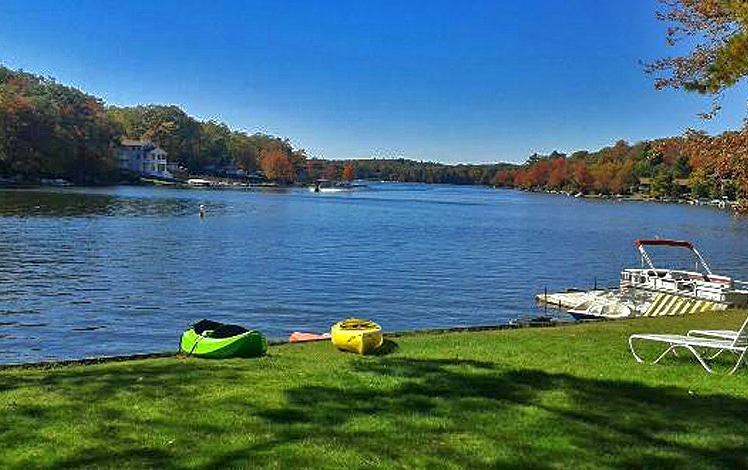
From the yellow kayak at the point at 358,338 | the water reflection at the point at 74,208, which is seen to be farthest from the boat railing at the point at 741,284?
the water reflection at the point at 74,208

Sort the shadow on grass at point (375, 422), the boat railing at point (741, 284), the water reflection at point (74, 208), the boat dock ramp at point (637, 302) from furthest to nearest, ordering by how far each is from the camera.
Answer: the water reflection at point (74, 208) → the boat railing at point (741, 284) → the boat dock ramp at point (637, 302) → the shadow on grass at point (375, 422)

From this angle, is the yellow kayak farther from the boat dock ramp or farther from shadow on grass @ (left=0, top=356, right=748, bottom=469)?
the boat dock ramp

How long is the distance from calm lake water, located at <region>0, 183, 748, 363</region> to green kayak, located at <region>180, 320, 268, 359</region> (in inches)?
317

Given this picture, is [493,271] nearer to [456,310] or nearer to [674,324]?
[456,310]

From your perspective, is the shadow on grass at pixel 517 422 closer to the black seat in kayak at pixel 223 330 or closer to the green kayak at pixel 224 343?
the green kayak at pixel 224 343

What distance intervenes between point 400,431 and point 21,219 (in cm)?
6919

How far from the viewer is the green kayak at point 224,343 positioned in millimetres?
14125

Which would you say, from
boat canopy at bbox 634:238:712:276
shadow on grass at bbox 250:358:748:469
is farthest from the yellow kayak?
boat canopy at bbox 634:238:712:276

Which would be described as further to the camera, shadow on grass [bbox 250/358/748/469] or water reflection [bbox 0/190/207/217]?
→ water reflection [bbox 0/190/207/217]

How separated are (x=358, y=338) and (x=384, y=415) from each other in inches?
273

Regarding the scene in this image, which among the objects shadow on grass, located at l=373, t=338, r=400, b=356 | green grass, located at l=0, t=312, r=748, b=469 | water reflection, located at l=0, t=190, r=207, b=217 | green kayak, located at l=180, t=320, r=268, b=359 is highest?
green grass, located at l=0, t=312, r=748, b=469

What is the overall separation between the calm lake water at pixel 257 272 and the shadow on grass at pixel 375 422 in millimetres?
13957

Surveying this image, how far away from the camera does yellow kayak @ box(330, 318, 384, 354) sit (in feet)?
49.0

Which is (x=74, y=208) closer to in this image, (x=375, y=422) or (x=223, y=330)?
(x=223, y=330)
